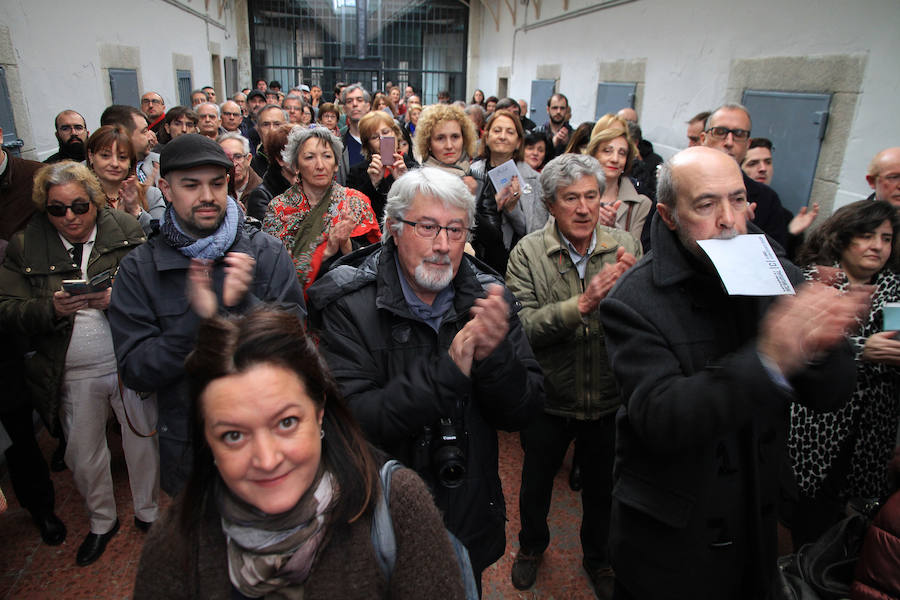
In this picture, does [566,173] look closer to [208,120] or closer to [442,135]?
[442,135]

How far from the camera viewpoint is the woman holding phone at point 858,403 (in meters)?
2.43

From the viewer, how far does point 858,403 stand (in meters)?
2.46

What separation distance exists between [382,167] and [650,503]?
296 centimetres

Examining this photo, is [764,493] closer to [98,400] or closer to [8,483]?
[98,400]

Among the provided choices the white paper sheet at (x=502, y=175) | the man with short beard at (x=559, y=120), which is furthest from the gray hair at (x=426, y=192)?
the man with short beard at (x=559, y=120)

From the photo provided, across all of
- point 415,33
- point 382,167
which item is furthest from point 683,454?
point 415,33

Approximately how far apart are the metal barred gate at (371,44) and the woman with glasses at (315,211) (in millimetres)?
19711

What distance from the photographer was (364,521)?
1.19m

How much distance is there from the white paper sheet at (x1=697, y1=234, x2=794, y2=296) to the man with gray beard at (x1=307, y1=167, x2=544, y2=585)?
58 centimetres

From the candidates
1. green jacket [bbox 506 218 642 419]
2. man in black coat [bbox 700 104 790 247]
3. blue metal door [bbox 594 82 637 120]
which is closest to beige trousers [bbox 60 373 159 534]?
green jacket [bbox 506 218 642 419]

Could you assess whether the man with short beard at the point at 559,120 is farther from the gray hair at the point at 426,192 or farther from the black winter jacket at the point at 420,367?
the black winter jacket at the point at 420,367

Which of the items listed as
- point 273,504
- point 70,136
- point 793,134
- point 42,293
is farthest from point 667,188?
point 70,136

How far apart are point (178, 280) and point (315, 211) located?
123 cm

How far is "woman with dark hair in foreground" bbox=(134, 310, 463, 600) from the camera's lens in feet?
3.68
